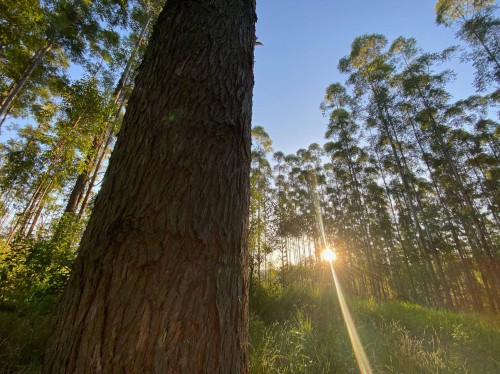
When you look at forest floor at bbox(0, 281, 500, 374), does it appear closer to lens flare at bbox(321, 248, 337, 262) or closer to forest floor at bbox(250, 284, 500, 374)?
forest floor at bbox(250, 284, 500, 374)

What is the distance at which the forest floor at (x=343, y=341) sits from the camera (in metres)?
3.08

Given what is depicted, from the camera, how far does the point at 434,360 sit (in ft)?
10.4

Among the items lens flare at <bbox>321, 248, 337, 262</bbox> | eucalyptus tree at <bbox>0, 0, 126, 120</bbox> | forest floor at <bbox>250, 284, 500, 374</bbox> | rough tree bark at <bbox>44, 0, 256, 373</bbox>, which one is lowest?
forest floor at <bbox>250, 284, 500, 374</bbox>

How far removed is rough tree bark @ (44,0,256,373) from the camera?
555mm

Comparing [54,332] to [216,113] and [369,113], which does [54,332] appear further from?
[369,113]

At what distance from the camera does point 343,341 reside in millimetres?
3680

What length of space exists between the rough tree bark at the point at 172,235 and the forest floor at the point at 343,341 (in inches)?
112

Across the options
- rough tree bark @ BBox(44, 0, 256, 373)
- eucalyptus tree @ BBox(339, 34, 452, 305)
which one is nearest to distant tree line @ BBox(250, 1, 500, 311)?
eucalyptus tree @ BBox(339, 34, 452, 305)

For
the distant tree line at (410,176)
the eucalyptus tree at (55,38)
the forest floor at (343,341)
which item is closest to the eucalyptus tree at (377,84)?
the distant tree line at (410,176)

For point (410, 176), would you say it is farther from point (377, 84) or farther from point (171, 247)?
point (171, 247)

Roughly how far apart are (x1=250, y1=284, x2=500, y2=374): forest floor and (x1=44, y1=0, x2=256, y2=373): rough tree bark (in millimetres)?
2838

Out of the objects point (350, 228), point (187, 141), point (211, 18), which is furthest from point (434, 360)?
point (350, 228)

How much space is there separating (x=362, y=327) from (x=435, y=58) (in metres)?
16.0

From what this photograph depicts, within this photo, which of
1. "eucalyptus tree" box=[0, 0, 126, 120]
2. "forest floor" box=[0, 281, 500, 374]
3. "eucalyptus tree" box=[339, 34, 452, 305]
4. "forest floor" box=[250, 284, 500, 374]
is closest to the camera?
"forest floor" box=[0, 281, 500, 374]
